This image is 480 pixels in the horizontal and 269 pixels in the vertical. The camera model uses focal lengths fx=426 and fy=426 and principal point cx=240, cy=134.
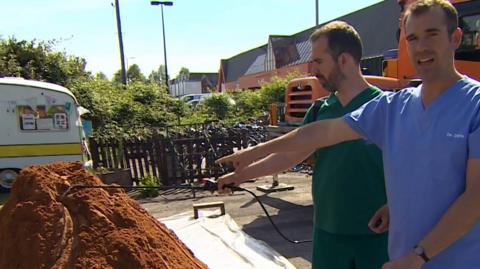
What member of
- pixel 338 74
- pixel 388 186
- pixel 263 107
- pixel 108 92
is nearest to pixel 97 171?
pixel 338 74

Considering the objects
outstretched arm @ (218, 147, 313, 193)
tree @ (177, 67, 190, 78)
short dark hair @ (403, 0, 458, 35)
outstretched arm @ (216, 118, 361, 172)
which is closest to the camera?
short dark hair @ (403, 0, 458, 35)

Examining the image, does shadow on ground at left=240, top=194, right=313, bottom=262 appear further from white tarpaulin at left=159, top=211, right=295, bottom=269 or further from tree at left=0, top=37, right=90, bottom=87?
tree at left=0, top=37, right=90, bottom=87

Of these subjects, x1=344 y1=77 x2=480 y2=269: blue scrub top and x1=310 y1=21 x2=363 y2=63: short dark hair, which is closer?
x1=344 y1=77 x2=480 y2=269: blue scrub top

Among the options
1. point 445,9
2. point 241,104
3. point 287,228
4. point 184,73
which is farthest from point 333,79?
point 184,73

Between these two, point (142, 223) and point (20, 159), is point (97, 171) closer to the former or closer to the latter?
point (20, 159)

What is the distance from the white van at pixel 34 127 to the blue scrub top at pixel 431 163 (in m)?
8.45

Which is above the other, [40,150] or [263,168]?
[263,168]

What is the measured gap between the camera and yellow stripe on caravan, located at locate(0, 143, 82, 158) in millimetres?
8695

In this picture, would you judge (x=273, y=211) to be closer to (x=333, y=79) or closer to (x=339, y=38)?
(x=333, y=79)

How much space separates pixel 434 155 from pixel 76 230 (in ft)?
6.30

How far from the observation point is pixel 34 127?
8805mm

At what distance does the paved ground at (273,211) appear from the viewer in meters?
5.26

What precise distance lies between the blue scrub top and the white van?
845 cm

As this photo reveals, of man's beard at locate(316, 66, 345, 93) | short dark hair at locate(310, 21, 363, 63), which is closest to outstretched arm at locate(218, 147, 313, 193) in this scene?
man's beard at locate(316, 66, 345, 93)
